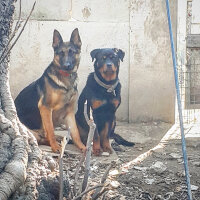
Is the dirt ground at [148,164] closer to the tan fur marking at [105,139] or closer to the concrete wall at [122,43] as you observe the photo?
the tan fur marking at [105,139]

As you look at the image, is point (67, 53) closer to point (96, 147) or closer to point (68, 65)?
point (68, 65)

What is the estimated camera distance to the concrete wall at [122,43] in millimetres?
6586

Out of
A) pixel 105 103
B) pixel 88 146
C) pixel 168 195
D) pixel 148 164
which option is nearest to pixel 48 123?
pixel 105 103

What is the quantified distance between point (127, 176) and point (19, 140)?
5.93 ft

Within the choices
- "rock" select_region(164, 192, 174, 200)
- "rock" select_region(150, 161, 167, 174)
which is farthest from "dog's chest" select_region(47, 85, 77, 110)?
"rock" select_region(164, 192, 174, 200)

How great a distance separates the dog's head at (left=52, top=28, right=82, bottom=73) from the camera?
5219 millimetres

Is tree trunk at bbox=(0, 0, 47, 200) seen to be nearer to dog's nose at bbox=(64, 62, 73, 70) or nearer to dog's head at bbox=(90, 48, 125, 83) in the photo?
dog's nose at bbox=(64, 62, 73, 70)

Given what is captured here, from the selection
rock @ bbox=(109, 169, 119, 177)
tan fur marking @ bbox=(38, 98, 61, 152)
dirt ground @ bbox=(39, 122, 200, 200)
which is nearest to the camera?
dirt ground @ bbox=(39, 122, 200, 200)

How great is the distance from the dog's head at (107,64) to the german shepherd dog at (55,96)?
309mm

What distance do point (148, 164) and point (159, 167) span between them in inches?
8.0

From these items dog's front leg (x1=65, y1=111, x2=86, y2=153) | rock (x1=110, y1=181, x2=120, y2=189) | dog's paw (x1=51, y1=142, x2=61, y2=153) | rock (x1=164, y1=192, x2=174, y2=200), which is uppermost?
dog's front leg (x1=65, y1=111, x2=86, y2=153)

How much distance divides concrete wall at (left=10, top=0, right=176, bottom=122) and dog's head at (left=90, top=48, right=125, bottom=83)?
131 centimetres

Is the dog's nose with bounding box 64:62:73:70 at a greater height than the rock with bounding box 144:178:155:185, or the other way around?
the dog's nose with bounding box 64:62:73:70

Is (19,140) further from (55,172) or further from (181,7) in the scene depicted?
(181,7)
